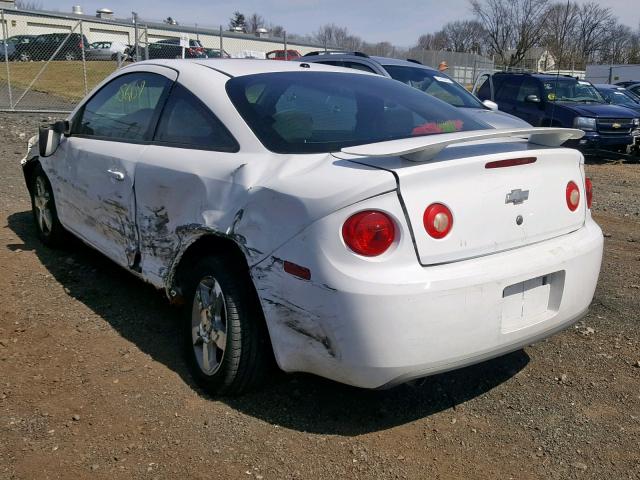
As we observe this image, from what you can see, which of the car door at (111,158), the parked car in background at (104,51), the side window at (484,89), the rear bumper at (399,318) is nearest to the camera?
the rear bumper at (399,318)

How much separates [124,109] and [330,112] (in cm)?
165

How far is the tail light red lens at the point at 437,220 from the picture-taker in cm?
262

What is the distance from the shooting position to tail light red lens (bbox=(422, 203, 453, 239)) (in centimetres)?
262

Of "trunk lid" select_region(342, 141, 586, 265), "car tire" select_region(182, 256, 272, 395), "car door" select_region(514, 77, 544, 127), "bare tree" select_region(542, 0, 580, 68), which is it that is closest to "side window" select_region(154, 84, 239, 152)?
"car tire" select_region(182, 256, 272, 395)

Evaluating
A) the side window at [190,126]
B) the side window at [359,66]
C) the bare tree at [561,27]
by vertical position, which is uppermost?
the bare tree at [561,27]

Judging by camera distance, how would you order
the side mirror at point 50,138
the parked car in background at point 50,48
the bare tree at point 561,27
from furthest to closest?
the parked car in background at point 50,48 → the bare tree at point 561,27 → the side mirror at point 50,138

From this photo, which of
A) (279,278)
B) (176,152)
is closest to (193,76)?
(176,152)

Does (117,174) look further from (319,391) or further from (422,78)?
(422,78)

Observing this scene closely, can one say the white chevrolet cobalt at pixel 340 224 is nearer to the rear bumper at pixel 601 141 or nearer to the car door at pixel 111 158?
the car door at pixel 111 158

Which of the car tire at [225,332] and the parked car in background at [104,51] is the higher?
the parked car in background at [104,51]

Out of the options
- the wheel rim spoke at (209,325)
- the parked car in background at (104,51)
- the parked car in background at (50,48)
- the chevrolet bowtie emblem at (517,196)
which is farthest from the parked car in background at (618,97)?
the parked car in background at (104,51)

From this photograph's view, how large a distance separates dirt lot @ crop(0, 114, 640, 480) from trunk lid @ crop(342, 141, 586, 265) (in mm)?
863

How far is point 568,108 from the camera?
13.6m

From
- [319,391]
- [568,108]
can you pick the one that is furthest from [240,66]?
[568,108]
